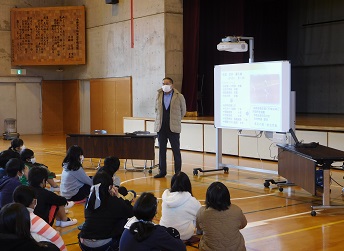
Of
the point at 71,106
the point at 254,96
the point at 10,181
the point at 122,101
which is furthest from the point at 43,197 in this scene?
the point at 71,106

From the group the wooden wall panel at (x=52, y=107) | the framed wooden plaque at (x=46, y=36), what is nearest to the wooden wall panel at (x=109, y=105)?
the framed wooden plaque at (x=46, y=36)

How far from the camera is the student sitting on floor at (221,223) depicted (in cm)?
404

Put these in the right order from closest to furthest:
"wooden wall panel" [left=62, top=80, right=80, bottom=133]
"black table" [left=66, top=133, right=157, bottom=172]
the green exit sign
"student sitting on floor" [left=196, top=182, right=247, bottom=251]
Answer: "student sitting on floor" [left=196, top=182, right=247, bottom=251]
"black table" [left=66, top=133, right=157, bottom=172]
the green exit sign
"wooden wall panel" [left=62, top=80, right=80, bottom=133]

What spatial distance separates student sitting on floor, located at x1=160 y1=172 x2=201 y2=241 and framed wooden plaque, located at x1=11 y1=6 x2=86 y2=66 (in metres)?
13.2

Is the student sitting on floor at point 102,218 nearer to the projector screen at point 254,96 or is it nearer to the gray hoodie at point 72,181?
the gray hoodie at point 72,181

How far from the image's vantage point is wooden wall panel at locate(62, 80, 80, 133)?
18.4m

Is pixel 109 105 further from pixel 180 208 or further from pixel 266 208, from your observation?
pixel 180 208

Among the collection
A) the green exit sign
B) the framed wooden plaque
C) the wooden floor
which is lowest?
the wooden floor

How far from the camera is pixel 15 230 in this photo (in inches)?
118

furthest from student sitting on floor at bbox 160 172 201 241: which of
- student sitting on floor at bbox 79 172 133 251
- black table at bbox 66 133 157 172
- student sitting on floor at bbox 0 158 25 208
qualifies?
black table at bbox 66 133 157 172

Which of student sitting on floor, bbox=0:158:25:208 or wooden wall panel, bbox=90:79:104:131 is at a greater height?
wooden wall panel, bbox=90:79:104:131

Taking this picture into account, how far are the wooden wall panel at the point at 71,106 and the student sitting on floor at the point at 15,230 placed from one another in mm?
15428

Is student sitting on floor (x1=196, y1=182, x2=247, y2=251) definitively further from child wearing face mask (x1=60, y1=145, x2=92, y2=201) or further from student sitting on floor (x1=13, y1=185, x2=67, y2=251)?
child wearing face mask (x1=60, y1=145, x2=92, y2=201)

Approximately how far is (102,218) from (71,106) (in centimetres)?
1478
